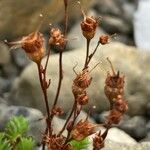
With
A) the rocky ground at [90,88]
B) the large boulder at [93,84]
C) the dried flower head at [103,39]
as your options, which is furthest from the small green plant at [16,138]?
the large boulder at [93,84]

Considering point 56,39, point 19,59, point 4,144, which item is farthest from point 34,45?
point 19,59

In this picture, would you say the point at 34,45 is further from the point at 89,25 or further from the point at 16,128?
the point at 16,128

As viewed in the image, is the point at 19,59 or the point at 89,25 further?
the point at 19,59

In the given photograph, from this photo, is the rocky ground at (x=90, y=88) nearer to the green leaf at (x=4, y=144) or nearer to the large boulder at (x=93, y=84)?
the large boulder at (x=93, y=84)

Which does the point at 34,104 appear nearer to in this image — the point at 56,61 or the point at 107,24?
the point at 56,61

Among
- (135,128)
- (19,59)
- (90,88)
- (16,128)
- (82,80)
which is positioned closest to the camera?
(82,80)

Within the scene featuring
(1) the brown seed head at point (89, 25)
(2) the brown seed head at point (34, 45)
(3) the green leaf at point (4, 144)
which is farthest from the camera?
(3) the green leaf at point (4, 144)

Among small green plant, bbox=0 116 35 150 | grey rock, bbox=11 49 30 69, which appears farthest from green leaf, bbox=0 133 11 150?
grey rock, bbox=11 49 30 69
